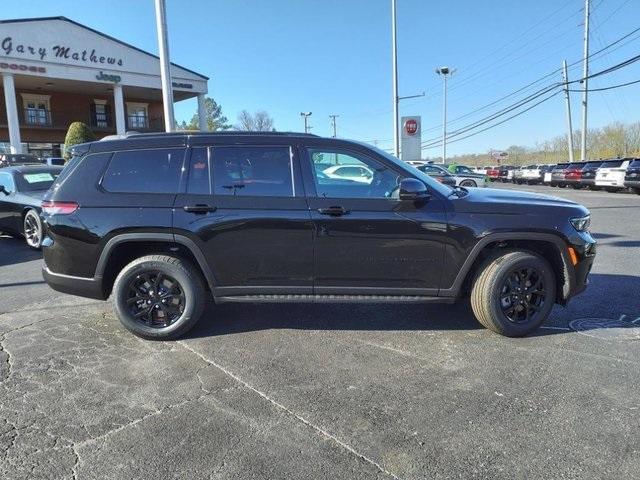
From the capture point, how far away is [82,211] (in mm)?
4496

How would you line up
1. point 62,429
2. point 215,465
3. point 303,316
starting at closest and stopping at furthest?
point 215,465, point 62,429, point 303,316

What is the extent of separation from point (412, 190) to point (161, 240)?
2.27 meters

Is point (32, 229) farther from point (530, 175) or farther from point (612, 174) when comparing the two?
point (530, 175)

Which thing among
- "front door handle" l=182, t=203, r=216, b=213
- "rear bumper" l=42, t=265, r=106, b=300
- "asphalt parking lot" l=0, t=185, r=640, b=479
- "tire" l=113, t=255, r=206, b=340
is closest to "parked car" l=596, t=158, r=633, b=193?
"asphalt parking lot" l=0, t=185, r=640, b=479

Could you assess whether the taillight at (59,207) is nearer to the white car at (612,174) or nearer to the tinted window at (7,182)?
the tinted window at (7,182)

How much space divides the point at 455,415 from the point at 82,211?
3.59 metres

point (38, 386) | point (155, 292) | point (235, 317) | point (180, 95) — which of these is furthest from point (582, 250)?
point (180, 95)

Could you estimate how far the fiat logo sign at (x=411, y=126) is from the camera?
24.7 m

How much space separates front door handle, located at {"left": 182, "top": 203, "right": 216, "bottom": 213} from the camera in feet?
14.4

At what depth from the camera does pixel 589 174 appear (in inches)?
1038

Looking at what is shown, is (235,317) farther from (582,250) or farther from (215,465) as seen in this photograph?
(582,250)

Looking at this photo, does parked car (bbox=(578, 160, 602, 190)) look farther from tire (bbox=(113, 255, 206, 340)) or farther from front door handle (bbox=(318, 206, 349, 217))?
tire (bbox=(113, 255, 206, 340))

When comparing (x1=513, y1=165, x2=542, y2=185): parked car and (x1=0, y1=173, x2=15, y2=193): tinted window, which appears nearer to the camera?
(x1=0, y1=173, x2=15, y2=193): tinted window

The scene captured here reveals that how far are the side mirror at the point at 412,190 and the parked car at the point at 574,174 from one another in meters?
26.9
